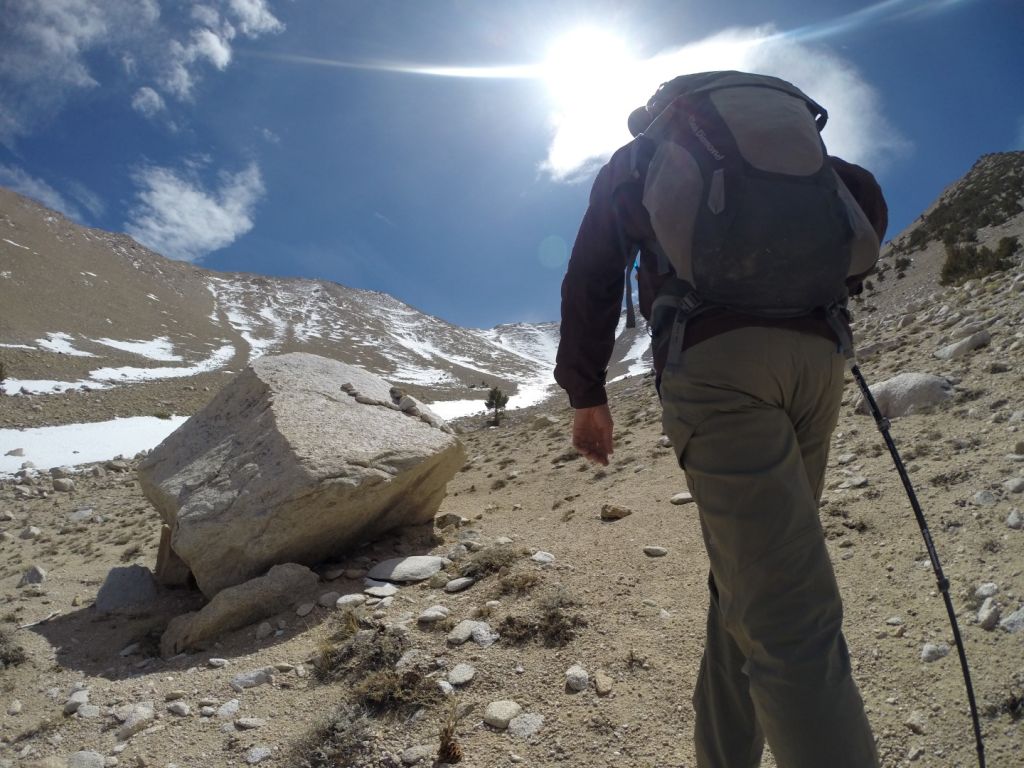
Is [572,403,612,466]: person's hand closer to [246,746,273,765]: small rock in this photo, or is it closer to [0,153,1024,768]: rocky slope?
[0,153,1024,768]: rocky slope

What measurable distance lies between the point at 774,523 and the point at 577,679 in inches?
85.4

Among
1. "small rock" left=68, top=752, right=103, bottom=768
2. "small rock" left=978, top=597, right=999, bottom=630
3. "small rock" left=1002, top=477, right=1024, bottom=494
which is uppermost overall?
"small rock" left=1002, top=477, right=1024, bottom=494

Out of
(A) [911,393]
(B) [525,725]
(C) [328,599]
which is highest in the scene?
(A) [911,393]

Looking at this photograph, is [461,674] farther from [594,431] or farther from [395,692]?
[594,431]

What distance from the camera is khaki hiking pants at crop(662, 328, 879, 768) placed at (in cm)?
140

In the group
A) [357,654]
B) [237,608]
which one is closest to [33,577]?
[237,608]

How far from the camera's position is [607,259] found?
1942 millimetres

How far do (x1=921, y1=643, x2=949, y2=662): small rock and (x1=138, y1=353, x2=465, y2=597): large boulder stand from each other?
168 inches

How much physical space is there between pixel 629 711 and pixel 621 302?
2210mm

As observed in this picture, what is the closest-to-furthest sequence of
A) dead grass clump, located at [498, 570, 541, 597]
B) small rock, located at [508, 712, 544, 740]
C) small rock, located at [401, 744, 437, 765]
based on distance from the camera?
small rock, located at [401, 744, 437, 765] → small rock, located at [508, 712, 544, 740] → dead grass clump, located at [498, 570, 541, 597]

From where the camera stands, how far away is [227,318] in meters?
96.2

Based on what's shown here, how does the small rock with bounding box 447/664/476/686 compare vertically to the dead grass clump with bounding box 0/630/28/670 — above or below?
above

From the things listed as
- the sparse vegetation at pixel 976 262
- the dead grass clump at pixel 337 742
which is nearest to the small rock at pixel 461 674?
the dead grass clump at pixel 337 742

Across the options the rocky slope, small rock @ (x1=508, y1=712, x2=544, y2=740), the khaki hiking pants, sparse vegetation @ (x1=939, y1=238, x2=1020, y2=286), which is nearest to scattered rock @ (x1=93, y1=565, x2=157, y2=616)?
the rocky slope
